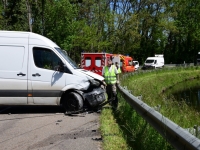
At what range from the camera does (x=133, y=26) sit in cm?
5088

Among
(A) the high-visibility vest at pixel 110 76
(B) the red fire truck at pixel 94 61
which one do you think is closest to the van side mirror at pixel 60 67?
(A) the high-visibility vest at pixel 110 76

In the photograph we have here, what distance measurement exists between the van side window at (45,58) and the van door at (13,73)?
29cm

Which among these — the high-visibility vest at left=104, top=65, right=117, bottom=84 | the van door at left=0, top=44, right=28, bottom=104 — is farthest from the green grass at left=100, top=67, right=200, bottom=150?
the van door at left=0, top=44, right=28, bottom=104

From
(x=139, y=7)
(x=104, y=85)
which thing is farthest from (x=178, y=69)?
(x=104, y=85)

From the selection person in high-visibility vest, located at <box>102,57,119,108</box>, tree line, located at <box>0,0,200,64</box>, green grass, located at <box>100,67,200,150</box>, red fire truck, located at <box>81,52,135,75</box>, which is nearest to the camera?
green grass, located at <box>100,67,200,150</box>

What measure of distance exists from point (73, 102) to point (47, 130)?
2.44 m

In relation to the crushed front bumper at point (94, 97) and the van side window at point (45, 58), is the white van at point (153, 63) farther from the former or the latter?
the van side window at point (45, 58)

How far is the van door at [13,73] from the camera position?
32.2 ft

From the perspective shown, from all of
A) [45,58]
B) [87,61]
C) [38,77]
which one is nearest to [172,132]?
[38,77]

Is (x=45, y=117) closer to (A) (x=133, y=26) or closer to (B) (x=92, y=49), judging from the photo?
(B) (x=92, y=49)

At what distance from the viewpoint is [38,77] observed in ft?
32.5

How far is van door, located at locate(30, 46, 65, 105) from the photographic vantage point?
32.4ft

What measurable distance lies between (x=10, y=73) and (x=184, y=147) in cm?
690

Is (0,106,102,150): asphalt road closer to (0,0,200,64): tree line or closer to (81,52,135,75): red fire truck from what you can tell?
(81,52,135,75): red fire truck
